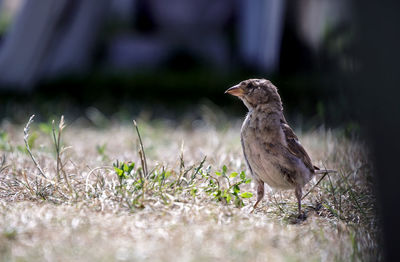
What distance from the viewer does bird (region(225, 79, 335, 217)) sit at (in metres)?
2.84

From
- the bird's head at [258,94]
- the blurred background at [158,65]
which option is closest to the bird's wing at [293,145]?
the bird's head at [258,94]

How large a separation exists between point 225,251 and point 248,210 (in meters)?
0.71

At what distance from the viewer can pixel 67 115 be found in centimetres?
576

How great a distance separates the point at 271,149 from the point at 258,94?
344 mm

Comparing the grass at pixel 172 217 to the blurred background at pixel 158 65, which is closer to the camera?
the grass at pixel 172 217

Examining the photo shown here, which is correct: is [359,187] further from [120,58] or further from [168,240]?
[120,58]

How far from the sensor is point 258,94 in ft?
9.70

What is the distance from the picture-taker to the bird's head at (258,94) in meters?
2.94

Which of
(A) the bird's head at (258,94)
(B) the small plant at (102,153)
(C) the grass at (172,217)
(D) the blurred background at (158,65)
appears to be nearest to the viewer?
(C) the grass at (172,217)

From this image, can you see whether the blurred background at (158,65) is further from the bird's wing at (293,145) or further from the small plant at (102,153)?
the small plant at (102,153)

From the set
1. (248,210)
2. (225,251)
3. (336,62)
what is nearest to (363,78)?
(225,251)

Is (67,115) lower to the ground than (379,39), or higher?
lower

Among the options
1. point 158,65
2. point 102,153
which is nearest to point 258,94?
point 102,153

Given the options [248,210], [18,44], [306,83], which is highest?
[18,44]
